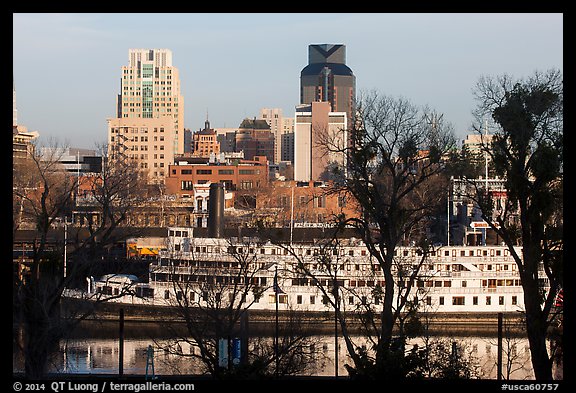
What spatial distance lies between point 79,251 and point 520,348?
23.6 feet

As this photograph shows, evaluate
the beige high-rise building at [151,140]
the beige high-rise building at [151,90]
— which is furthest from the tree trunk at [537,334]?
the beige high-rise building at [151,90]

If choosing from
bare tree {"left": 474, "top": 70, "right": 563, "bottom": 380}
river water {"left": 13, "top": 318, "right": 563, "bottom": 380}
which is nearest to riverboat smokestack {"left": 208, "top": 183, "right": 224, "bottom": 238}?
river water {"left": 13, "top": 318, "right": 563, "bottom": 380}

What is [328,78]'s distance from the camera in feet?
207

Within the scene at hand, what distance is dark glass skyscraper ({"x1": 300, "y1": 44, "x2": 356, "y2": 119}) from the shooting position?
62750mm

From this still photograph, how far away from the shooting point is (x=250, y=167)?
1169 inches

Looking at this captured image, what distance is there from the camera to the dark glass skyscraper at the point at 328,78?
6275cm

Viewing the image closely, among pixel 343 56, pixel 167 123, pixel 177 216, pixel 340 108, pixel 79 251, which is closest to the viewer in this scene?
pixel 79 251

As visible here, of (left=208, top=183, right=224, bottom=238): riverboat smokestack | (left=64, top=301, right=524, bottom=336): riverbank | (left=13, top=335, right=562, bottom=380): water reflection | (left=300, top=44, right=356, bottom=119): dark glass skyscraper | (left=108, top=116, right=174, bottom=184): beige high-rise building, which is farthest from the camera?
(left=300, top=44, right=356, bottom=119): dark glass skyscraper

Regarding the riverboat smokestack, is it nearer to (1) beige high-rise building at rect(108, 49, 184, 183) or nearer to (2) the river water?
(2) the river water

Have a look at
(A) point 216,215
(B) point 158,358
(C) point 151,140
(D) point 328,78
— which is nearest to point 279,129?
(D) point 328,78

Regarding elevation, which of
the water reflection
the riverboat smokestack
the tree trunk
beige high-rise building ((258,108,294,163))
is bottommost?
the water reflection

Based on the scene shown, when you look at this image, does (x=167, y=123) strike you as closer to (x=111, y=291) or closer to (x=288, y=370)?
(x=111, y=291)

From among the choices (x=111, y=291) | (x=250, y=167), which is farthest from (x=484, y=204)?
(x=250, y=167)

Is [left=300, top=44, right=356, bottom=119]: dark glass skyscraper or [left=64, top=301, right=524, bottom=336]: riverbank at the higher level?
[left=300, top=44, right=356, bottom=119]: dark glass skyscraper
